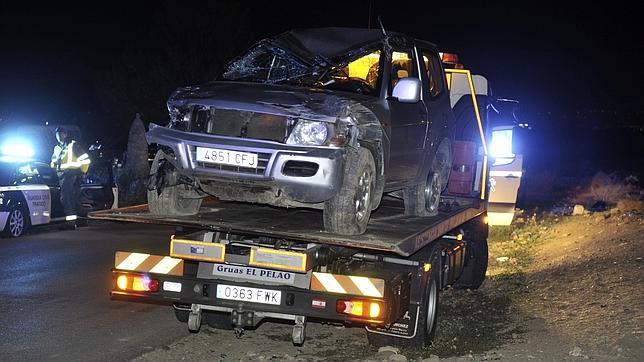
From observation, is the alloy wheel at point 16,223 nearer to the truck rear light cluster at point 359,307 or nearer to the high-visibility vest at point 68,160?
the high-visibility vest at point 68,160

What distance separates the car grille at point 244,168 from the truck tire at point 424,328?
6.02 feet

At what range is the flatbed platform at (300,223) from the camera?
21.0 ft

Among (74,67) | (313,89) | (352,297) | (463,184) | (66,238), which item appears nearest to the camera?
(352,297)

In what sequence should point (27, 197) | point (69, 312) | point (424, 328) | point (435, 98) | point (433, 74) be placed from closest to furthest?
1. point (424, 328)
2. point (69, 312)
3. point (435, 98)
4. point (433, 74)
5. point (27, 197)

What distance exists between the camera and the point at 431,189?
898 centimetres

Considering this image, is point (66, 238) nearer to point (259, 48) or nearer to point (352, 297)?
point (259, 48)

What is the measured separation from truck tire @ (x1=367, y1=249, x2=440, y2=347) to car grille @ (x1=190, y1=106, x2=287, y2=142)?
2010 mm

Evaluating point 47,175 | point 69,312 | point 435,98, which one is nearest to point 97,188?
point 47,175

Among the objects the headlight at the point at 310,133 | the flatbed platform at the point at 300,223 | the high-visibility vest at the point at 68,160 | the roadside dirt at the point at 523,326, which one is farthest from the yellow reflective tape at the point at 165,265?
the high-visibility vest at the point at 68,160

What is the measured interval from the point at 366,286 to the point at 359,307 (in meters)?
0.17

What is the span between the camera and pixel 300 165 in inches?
262

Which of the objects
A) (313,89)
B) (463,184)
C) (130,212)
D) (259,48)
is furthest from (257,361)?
(463,184)

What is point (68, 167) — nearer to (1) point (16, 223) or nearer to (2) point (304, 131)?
(1) point (16, 223)

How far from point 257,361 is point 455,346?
191 centimetres
